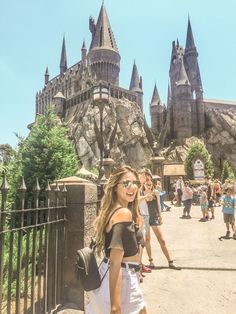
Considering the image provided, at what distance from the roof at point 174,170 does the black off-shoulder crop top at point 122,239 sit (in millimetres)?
34167

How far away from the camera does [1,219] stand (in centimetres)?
250

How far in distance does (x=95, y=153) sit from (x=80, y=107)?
1128 cm

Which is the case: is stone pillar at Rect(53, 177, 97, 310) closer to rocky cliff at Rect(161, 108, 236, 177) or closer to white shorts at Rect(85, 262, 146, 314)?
white shorts at Rect(85, 262, 146, 314)

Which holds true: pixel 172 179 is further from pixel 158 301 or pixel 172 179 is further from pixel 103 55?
pixel 103 55

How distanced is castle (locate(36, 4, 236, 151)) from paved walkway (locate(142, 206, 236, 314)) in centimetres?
5073

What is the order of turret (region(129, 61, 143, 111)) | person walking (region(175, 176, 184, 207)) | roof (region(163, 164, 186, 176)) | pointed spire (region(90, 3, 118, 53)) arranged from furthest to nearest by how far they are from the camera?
turret (region(129, 61, 143, 111)), pointed spire (region(90, 3, 118, 53)), roof (region(163, 164, 186, 176)), person walking (region(175, 176, 184, 207))

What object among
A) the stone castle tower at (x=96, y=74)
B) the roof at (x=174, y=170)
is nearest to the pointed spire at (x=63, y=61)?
the stone castle tower at (x=96, y=74)

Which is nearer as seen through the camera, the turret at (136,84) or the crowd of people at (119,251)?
the crowd of people at (119,251)

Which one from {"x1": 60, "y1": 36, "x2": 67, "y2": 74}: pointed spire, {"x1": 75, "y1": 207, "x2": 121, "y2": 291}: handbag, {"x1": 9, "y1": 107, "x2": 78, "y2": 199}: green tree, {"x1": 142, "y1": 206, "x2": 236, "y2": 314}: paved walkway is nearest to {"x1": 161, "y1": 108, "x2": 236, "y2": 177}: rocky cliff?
{"x1": 60, "y1": 36, "x2": 67, "y2": 74}: pointed spire

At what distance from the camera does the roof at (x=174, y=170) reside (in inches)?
1421

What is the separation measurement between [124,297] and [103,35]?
73.2 meters

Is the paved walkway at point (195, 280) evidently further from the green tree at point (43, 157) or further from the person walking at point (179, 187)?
the person walking at point (179, 187)

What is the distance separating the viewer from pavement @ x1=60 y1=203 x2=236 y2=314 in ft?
13.0

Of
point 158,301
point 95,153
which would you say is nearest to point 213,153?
point 95,153
